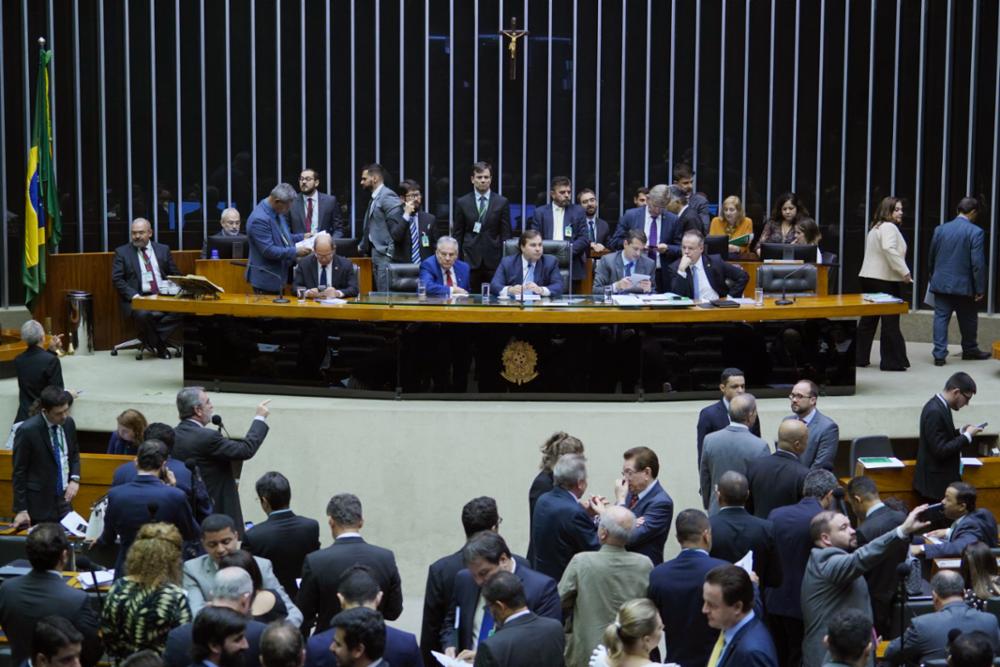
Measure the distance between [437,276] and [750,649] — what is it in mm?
6459

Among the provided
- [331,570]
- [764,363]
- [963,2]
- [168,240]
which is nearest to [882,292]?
[764,363]

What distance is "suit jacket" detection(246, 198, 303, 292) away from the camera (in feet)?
39.4

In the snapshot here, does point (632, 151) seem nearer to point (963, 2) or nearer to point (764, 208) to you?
point (764, 208)

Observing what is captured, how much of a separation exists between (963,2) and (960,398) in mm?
6677

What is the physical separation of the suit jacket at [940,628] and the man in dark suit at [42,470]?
509 cm

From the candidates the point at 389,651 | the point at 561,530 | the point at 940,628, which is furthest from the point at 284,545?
the point at 940,628

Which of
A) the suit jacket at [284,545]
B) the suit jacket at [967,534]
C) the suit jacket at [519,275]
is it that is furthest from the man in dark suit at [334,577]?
the suit jacket at [519,275]

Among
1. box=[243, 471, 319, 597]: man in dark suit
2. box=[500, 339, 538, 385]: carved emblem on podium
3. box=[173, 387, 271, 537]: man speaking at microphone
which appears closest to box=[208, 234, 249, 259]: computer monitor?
box=[500, 339, 538, 385]: carved emblem on podium

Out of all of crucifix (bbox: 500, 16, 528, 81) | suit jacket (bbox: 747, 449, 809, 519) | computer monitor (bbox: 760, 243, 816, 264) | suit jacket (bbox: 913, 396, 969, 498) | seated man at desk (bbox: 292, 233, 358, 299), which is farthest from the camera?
crucifix (bbox: 500, 16, 528, 81)

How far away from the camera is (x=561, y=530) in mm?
7094

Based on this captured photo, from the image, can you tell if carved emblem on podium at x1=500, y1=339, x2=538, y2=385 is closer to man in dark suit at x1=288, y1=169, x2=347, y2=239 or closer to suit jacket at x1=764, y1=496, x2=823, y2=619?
man in dark suit at x1=288, y1=169, x2=347, y2=239

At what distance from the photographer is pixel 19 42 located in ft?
47.6

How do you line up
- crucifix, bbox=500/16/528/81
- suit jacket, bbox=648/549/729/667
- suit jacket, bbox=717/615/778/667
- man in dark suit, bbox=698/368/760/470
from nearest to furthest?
1. suit jacket, bbox=717/615/778/667
2. suit jacket, bbox=648/549/729/667
3. man in dark suit, bbox=698/368/760/470
4. crucifix, bbox=500/16/528/81

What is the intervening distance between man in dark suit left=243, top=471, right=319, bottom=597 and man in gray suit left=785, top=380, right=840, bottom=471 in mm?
3158
